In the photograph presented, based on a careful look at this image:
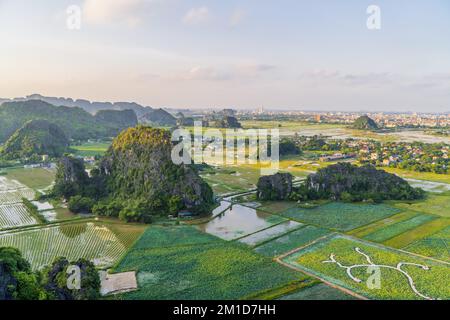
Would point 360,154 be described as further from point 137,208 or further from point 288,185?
point 137,208

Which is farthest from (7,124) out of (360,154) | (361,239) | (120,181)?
(361,239)

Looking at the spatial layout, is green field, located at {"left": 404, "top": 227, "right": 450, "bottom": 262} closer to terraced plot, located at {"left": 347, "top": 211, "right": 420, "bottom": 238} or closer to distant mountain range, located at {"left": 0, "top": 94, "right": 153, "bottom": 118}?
terraced plot, located at {"left": 347, "top": 211, "right": 420, "bottom": 238}

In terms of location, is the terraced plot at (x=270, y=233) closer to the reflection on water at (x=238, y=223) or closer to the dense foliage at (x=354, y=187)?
the reflection on water at (x=238, y=223)

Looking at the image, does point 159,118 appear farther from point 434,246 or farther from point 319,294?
point 319,294

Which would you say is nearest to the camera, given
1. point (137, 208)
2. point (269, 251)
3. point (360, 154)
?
point (269, 251)

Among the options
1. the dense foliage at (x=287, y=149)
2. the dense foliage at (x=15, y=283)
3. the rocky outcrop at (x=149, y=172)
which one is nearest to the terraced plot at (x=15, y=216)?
the rocky outcrop at (x=149, y=172)

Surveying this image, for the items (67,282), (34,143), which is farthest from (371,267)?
(34,143)
